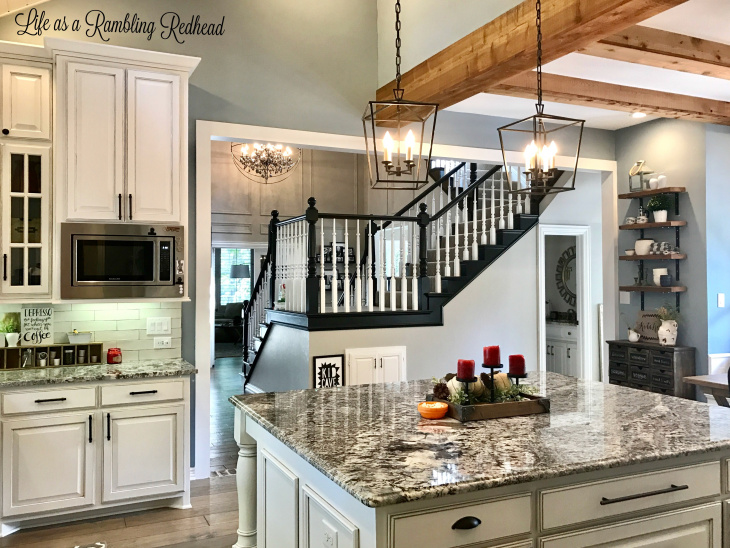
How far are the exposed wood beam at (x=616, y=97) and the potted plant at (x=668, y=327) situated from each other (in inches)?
70.5

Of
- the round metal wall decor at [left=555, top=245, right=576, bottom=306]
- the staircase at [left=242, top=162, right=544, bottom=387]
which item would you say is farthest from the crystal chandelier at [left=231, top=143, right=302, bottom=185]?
the round metal wall decor at [left=555, top=245, right=576, bottom=306]

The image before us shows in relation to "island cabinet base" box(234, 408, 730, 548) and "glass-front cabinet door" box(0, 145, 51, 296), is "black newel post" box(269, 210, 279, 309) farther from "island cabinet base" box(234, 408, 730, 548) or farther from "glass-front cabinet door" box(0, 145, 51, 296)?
"island cabinet base" box(234, 408, 730, 548)

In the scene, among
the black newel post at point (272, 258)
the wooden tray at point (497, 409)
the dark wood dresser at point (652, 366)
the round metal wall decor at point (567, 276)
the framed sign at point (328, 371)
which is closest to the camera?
the wooden tray at point (497, 409)

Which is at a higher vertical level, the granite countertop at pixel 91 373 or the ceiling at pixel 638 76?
the ceiling at pixel 638 76

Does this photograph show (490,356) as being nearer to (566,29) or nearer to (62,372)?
(566,29)

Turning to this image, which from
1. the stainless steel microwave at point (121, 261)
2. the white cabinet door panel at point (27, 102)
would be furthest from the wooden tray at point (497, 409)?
the white cabinet door panel at point (27, 102)

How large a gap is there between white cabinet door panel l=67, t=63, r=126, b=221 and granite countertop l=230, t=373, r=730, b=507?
1853 mm

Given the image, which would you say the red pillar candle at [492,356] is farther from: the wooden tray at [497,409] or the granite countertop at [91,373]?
the granite countertop at [91,373]

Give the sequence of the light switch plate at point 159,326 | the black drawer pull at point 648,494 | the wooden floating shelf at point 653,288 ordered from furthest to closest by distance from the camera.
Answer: the wooden floating shelf at point 653,288 → the light switch plate at point 159,326 → the black drawer pull at point 648,494

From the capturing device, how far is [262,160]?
9047 mm

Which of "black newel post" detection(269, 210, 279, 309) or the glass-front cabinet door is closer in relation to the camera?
the glass-front cabinet door

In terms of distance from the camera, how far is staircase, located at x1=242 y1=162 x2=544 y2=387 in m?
5.40

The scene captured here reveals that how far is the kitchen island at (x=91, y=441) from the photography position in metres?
3.51

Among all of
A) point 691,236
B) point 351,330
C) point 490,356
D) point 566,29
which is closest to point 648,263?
point 691,236
